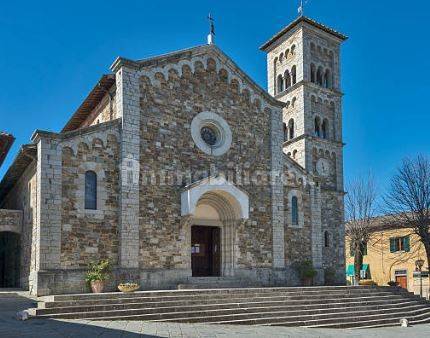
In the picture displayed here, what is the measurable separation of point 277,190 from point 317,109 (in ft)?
28.9

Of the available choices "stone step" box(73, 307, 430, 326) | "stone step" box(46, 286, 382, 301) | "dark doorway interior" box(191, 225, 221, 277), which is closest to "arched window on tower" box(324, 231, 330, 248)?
"stone step" box(46, 286, 382, 301)

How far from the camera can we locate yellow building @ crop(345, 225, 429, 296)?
1622 inches

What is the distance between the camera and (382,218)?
148 feet

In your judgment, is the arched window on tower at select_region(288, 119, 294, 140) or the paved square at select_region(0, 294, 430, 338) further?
the arched window on tower at select_region(288, 119, 294, 140)

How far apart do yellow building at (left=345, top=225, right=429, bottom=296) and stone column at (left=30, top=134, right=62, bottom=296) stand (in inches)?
1173

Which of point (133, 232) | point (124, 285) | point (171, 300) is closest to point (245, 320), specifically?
point (171, 300)

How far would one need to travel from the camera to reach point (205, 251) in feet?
79.6

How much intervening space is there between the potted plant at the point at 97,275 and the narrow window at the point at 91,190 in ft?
7.50

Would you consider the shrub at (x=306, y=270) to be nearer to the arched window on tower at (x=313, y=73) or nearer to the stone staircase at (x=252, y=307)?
the stone staircase at (x=252, y=307)

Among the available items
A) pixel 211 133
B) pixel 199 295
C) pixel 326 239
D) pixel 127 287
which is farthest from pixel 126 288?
pixel 326 239

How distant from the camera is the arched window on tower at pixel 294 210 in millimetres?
26469

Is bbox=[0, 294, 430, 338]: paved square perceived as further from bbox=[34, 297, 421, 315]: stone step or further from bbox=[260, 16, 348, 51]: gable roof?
bbox=[260, 16, 348, 51]: gable roof

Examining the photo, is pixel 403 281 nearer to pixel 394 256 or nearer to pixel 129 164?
pixel 394 256

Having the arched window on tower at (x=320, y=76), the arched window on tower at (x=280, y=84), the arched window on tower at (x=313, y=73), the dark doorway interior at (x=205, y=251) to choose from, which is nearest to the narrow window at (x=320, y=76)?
the arched window on tower at (x=320, y=76)
